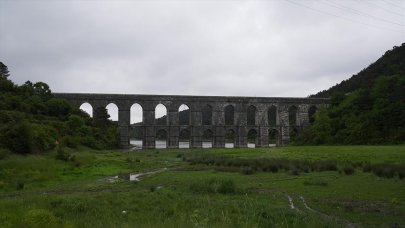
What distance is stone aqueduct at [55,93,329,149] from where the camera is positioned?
7206 cm

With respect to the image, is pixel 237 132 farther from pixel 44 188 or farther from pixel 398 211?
pixel 398 211

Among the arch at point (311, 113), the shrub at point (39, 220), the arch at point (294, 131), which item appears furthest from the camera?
the arch at point (311, 113)

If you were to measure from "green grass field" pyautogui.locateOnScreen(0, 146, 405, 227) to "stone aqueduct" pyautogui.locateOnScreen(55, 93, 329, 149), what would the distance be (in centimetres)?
4223

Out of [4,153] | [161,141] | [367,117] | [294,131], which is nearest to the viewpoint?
[4,153]

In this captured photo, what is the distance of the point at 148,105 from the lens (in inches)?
2891

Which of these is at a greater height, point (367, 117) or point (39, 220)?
point (367, 117)

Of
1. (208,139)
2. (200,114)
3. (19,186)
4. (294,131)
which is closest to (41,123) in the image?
(19,186)

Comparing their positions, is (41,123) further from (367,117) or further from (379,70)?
(379,70)

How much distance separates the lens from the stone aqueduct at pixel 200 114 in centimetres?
7206

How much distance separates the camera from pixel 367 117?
6028cm

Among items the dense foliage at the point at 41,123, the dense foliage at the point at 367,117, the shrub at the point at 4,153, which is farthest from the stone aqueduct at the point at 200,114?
the shrub at the point at 4,153

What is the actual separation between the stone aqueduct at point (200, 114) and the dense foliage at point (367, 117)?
6206 millimetres

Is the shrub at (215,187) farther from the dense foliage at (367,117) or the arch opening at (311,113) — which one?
the arch opening at (311,113)

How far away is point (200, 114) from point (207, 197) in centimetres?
6057
